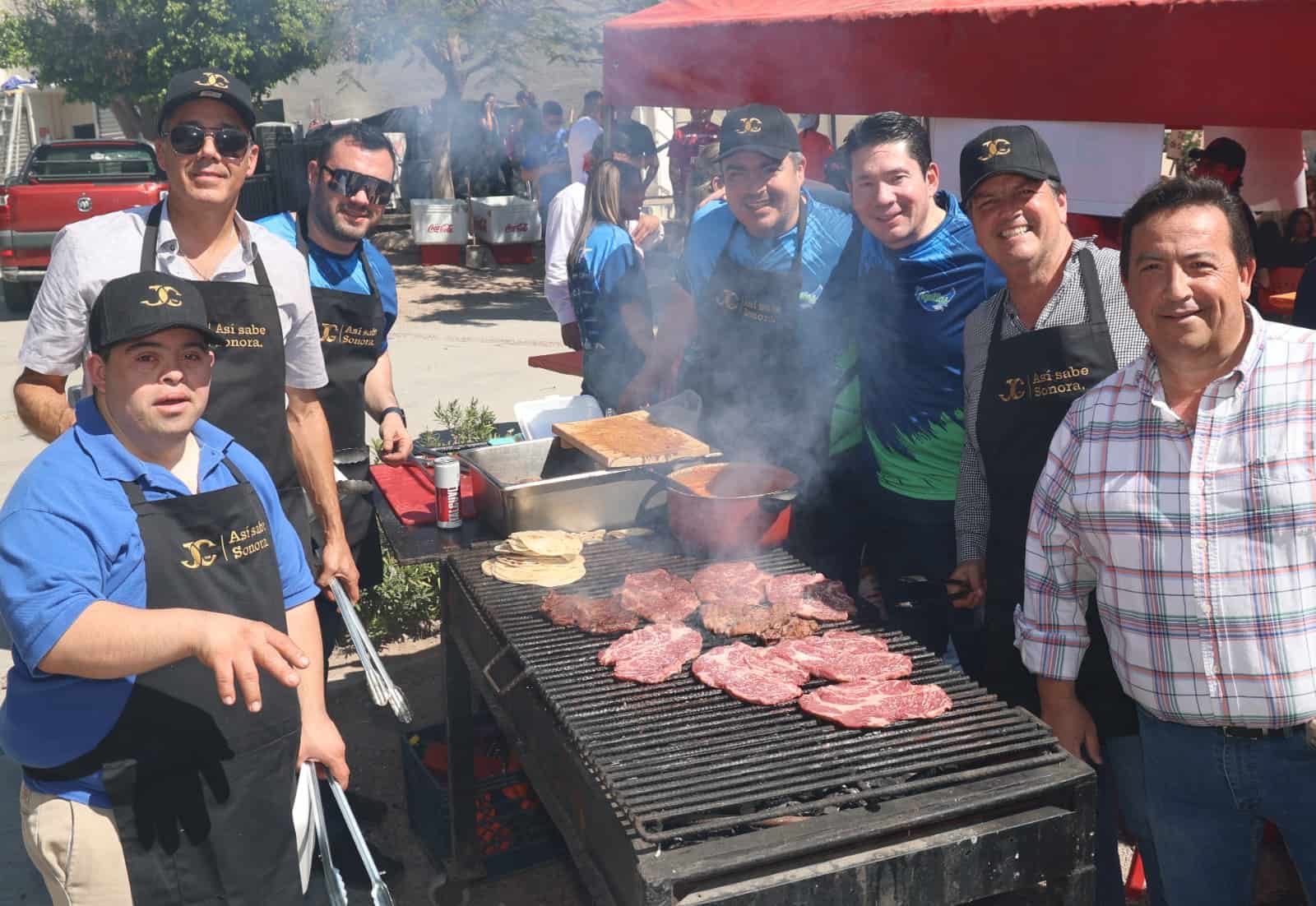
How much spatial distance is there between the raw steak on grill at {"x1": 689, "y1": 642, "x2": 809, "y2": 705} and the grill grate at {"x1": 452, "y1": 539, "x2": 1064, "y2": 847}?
0.03 metres

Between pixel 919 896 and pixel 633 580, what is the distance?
1.51 meters

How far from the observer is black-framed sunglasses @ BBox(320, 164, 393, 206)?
13.9 feet

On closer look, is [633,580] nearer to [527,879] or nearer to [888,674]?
[888,674]

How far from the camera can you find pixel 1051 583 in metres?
2.83

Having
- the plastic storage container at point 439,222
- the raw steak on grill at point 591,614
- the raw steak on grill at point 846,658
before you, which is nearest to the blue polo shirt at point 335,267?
the raw steak on grill at point 591,614

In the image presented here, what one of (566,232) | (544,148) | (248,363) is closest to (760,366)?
(248,363)

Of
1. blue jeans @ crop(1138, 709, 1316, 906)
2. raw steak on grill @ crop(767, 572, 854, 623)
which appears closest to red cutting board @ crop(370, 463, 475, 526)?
raw steak on grill @ crop(767, 572, 854, 623)

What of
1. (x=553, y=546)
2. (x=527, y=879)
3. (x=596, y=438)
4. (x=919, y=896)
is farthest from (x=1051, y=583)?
(x=527, y=879)

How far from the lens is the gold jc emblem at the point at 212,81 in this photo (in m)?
3.36

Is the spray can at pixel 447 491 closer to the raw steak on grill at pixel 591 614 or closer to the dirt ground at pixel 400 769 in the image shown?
the dirt ground at pixel 400 769

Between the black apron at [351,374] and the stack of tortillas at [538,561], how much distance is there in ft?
2.80

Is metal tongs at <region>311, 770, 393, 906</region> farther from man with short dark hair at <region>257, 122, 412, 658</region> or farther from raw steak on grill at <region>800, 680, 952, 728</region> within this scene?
man with short dark hair at <region>257, 122, 412, 658</region>

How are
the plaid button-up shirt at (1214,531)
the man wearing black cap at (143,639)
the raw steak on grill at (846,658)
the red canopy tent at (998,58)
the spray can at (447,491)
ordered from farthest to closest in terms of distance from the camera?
the spray can at (447,491) → the red canopy tent at (998,58) → the raw steak on grill at (846,658) → the plaid button-up shirt at (1214,531) → the man wearing black cap at (143,639)

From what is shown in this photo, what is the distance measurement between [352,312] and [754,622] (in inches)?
84.5
